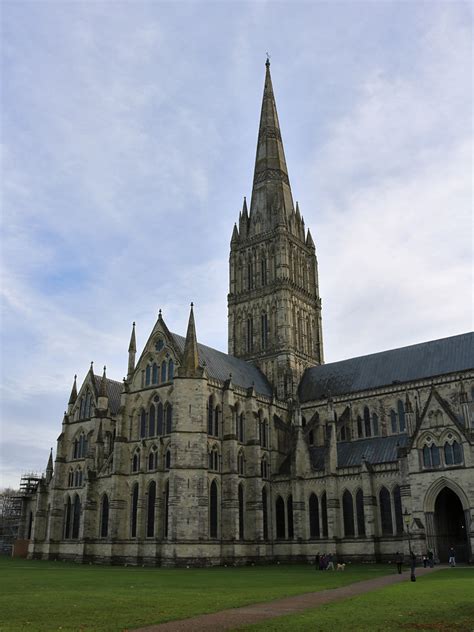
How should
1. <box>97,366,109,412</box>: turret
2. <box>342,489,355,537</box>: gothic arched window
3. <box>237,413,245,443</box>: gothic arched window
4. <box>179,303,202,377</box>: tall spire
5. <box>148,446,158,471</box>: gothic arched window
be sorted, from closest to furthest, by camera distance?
<box>342,489,355,537</box>: gothic arched window < <box>179,303,202,377</box>: tall spire < <box>148,446,158,471</box>: gothic arched window < <box>237,413,245,443</box>: gothic arched window < <box>97,366,109,412</box>: turret

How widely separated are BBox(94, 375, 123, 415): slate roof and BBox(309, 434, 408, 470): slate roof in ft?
79.3

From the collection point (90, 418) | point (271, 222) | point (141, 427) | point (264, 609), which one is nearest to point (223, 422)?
point (141, 427)

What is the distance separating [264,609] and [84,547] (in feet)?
141

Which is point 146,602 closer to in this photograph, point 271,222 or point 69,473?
point 69,473

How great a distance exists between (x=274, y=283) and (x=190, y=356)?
22.2 m

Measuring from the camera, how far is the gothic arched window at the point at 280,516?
58.3m

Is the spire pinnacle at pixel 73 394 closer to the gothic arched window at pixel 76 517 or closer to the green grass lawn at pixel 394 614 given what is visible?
the gothic arched window at pixel 76 517

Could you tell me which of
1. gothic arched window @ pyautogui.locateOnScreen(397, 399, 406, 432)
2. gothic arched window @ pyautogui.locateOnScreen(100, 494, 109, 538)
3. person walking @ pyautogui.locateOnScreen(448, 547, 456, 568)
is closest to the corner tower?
gothic arched window @ pyautogui.locateOnScreen(397, 399, 406, 432)

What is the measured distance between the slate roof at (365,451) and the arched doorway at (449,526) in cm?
589

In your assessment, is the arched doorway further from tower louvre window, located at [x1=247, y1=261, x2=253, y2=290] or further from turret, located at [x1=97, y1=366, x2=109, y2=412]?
tower louvre window, located at [x1=247, y1=261, x2=253, y2=290]

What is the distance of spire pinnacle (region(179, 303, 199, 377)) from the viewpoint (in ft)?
180

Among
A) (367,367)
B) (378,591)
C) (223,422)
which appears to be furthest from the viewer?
(367,367)

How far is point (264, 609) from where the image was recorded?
1952 cm

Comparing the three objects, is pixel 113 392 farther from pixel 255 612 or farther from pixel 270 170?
pixel 255 612
